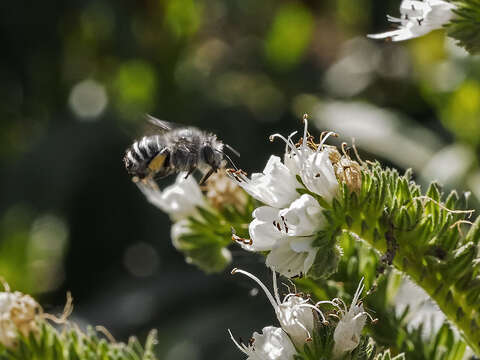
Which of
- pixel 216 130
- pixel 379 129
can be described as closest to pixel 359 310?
pixel 379 129

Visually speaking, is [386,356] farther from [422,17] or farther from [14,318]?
[14,318]

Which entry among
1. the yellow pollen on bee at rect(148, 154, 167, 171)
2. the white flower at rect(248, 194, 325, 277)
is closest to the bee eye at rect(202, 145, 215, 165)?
the yellow pollen on bee at rect(148, 154, 167, 171)

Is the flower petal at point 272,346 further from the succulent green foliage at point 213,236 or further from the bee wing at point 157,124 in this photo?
the bee wing at point 157,124

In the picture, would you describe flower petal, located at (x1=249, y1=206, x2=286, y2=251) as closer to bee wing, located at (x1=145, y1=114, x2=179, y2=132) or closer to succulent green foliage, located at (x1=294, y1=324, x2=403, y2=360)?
succulent green foliage, located at (x1=294, y1=324, x2=403, y2=360)

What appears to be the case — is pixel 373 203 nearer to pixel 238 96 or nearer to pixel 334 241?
pixel 334 241

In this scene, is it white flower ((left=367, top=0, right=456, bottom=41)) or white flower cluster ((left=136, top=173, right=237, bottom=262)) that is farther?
white flower cluster ((left=136, top=173, right=237, bottom=262))

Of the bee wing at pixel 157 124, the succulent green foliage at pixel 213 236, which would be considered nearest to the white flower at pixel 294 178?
the succulent green foliage at pixel 213 236

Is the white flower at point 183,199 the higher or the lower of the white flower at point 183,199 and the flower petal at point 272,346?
the lower
